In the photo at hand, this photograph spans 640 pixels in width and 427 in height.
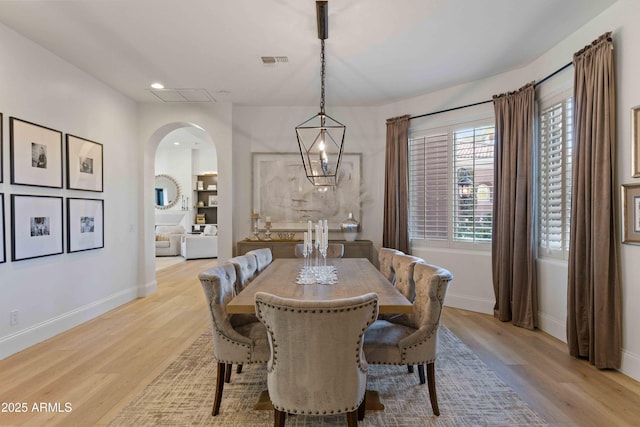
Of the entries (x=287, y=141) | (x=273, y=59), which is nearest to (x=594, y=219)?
(x=273, y=59)

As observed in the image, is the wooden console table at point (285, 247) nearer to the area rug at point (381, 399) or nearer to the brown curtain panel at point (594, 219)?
the area rug at point (381, 399)

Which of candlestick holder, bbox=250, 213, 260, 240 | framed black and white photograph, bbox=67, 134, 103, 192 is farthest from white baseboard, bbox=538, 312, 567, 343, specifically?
framed black and white photograph, bbox=67, 134, 103, 192

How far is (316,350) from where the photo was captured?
1576 mm

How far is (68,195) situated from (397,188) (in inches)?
156

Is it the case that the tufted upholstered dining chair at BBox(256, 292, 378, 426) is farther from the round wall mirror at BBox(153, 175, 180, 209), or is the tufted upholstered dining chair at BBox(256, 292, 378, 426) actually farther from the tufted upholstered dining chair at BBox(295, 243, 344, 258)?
the round wall mirror at BBox(153, 175, 180, 209)

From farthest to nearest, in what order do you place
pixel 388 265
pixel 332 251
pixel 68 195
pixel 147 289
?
pixel 147 289 → pixel 332 251 → pixel 68 195 → pixel 388 265

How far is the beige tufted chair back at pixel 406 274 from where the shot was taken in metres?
2.61

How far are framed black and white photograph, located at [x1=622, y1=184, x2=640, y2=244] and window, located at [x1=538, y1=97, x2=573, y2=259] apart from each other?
28.3 inches

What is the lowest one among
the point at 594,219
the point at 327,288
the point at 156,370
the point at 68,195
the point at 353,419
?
the point at 156,370

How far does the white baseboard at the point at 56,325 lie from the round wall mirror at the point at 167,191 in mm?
6704

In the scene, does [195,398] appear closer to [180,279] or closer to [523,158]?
[523,158]

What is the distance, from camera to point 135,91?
4645mm

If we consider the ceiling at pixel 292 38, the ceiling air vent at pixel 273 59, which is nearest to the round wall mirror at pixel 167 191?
the ceiling at pixel 292 38

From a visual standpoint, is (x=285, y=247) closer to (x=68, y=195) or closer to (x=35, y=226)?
(x=68, y=195)
